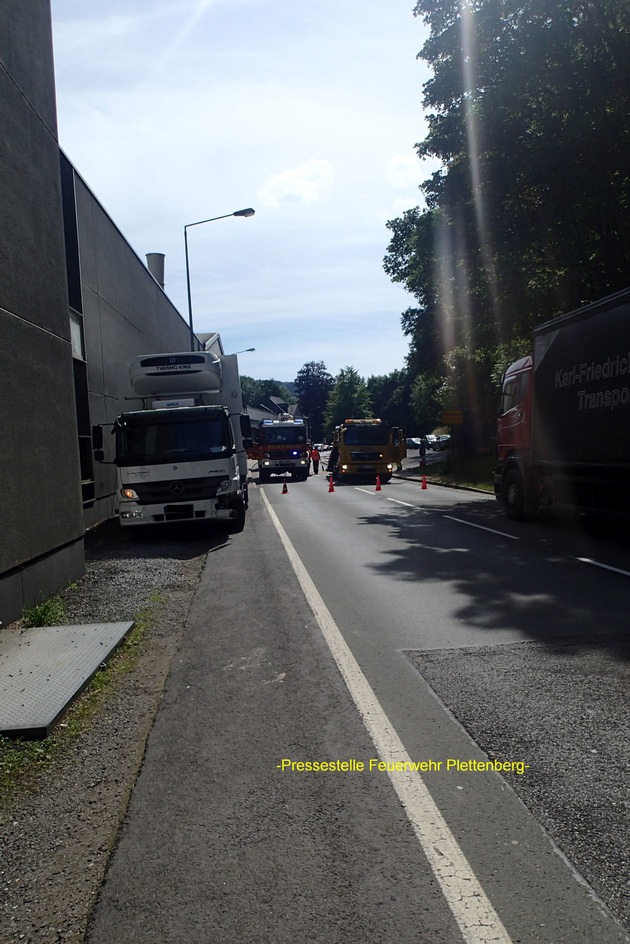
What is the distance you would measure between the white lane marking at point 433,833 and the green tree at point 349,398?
314 ft

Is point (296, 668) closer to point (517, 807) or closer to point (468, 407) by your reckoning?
point (517, 807)

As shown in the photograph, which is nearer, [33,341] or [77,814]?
[77,814]

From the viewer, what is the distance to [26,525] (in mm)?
7941

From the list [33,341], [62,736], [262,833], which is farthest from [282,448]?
[262,833]

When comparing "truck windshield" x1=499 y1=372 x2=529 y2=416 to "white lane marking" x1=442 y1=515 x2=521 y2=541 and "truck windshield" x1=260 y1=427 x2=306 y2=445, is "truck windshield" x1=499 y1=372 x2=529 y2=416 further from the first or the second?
"truck windshield" x1=260 y1=427 x2=306 y2=445

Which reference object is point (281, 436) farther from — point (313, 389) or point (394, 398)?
point (313, 389)

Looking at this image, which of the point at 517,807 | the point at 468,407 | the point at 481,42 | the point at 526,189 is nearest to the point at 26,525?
the point at 517,807

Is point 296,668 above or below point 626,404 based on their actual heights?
below

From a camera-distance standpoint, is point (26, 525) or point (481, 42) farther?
point (481, 42)

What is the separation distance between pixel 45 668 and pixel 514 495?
11483 mm

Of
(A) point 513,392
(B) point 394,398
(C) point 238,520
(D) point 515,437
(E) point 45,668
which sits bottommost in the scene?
(E) point 45,668

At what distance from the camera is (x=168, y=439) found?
1398 centimetres

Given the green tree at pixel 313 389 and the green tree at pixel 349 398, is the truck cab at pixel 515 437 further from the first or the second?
the green tree at pixel 313 389

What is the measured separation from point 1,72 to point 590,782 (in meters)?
8.41
